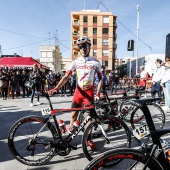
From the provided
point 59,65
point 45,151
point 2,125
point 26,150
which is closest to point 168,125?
point 45,151

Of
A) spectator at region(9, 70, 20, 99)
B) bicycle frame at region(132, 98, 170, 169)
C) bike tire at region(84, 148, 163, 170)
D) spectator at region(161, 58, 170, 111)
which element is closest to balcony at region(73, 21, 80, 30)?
spectator at region(9, 70, 20, 99)

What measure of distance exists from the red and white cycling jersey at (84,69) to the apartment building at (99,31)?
43082 mm

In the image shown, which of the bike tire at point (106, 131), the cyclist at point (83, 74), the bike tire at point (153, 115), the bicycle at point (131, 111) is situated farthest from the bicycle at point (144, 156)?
the bike tire at point (153, 115)

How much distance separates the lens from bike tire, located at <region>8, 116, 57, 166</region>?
2.70 m

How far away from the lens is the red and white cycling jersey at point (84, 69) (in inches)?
127

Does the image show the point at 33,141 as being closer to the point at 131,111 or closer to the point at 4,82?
the point at 131,111

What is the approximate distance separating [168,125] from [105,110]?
7.95ft

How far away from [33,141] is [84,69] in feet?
5.20

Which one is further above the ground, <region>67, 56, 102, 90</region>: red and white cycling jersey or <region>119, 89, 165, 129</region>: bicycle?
<region>67, 56, 102, 90</region>: red and white cycling jersey

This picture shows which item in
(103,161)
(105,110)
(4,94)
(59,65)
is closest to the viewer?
(103,161)

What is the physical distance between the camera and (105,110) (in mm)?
3555

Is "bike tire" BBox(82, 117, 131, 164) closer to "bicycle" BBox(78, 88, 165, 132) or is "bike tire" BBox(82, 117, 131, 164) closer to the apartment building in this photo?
"bicycle" BBox(78, 88, 165, 132)

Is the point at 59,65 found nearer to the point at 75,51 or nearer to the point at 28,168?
the point at 75,51

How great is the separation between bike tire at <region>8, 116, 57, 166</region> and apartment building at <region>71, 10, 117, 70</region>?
4361 centimetres
